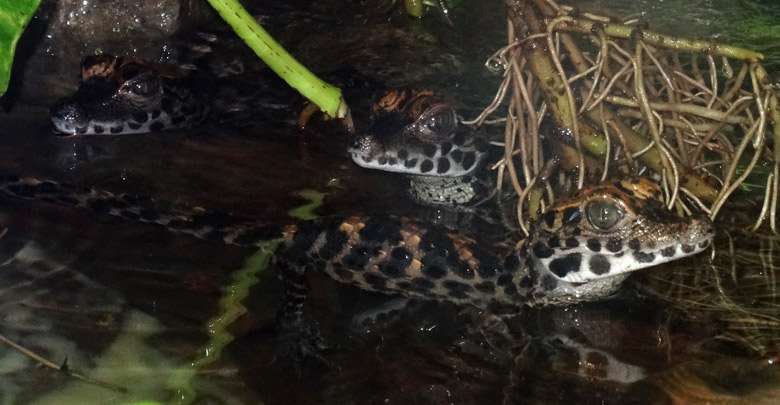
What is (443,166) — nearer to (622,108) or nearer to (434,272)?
(434,272)

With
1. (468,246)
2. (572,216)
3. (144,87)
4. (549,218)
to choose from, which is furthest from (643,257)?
(144,87)

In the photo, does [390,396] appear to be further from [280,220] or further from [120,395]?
[280,220]

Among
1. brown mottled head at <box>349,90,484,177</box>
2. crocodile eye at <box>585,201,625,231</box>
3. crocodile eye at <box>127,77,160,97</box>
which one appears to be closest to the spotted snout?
crocodile eye at <box>585,201,625,231</box>

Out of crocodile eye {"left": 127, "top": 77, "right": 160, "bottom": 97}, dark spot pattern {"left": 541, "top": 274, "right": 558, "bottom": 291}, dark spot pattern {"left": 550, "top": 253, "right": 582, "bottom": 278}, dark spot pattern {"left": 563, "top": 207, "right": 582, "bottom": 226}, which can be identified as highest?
crocodile eye {"left": 127, "top": 77, "right": 160, "bottom": 97}

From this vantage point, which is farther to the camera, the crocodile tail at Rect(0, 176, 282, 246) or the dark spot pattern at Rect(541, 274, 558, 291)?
the crocodile tail at Rect(0, 176, 282, 246)

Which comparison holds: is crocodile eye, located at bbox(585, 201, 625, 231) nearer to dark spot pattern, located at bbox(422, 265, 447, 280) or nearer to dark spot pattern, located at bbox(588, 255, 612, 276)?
dark spot pattern, located at bbox(588, 255, 612, 276)

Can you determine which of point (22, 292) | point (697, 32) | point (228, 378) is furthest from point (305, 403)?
point (697, 32)

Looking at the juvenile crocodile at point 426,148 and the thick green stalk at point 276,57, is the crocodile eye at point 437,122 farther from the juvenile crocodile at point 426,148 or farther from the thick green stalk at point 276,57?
the thick green stalk at point 276,57

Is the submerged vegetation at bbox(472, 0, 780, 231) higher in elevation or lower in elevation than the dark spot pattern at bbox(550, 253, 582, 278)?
higher
